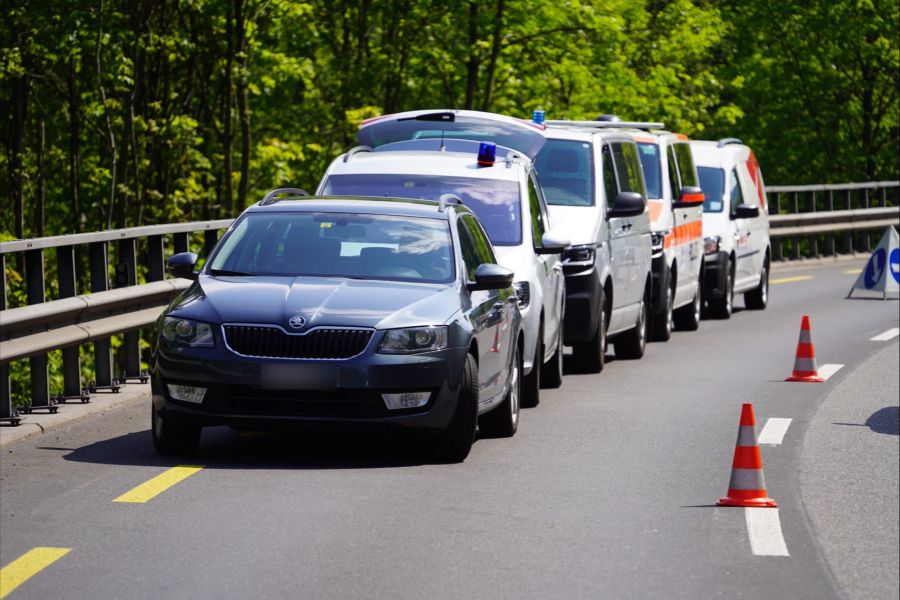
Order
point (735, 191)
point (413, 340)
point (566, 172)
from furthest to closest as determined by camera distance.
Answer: point (735, 191) < point (566, 172) < point (413, 340)

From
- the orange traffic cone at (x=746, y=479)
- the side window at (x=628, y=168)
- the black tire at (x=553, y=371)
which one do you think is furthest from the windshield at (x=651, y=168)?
the orange traffic cone at (x=746, y=479)

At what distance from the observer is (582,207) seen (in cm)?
1573

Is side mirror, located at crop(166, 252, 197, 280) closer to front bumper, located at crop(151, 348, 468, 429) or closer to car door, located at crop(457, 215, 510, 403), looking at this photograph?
front bumper, located at crop(151, 348, 468, 429)

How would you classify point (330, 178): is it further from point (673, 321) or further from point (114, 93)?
point (114, 93)

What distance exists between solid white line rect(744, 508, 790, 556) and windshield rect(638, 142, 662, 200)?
418 inches

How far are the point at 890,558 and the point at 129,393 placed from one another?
6322 millimetres

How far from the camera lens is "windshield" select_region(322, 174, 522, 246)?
43.5 feet

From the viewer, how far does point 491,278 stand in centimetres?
1053

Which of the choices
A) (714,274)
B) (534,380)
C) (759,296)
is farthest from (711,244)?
(534,380)

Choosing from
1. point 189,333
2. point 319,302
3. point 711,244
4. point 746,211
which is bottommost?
point 711,244

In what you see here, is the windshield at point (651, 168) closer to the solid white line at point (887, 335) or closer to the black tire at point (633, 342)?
the black tire at point (633, 342)

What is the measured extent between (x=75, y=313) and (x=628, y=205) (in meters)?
5.22

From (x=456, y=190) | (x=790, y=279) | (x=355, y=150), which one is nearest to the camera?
(x=456, y=190)

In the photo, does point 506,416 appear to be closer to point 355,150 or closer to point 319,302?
point 319,302
